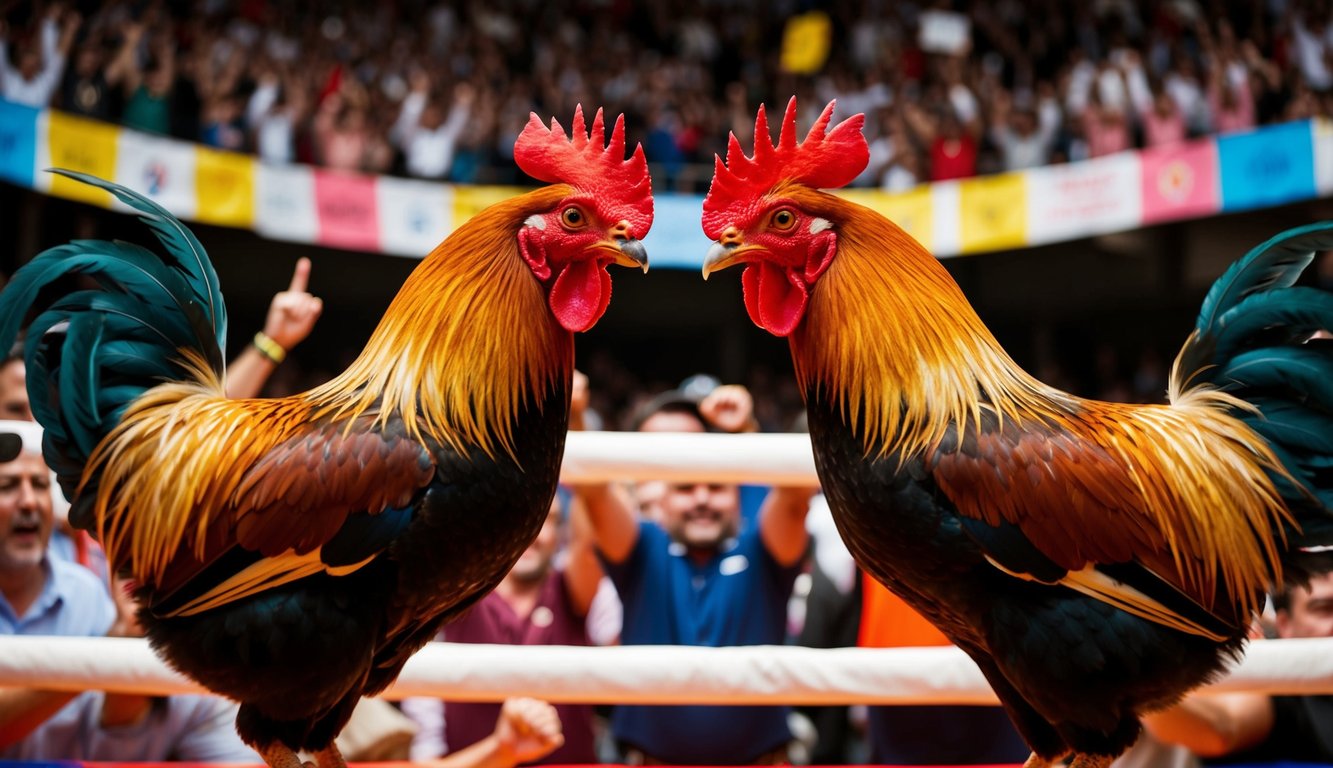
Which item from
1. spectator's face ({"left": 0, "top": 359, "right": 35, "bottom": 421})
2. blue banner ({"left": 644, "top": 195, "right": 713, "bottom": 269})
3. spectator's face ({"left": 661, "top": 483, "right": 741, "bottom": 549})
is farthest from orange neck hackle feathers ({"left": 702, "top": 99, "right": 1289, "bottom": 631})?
blue banner ({"left": 644, "top": 195, "right": 713, "bottom": 269})

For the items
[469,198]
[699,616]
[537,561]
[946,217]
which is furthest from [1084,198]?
[699,616]

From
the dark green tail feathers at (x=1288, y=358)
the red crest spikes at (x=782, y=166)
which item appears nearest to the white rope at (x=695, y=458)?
the red crest spikes at (x=782, y=166)

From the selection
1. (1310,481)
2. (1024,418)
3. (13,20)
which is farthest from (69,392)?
(13,20)

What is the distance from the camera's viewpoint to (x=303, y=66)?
13945 millimetres

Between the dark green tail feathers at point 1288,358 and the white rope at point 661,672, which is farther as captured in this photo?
the white rope at point 661,672

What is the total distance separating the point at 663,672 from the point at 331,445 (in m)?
1.00

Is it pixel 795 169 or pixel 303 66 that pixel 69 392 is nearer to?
pixel 795 169

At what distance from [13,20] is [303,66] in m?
3.69

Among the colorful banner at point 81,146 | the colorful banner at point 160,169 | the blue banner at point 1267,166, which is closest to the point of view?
the colorful banner at point 81,146

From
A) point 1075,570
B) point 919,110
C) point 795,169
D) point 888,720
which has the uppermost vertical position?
point 919,110

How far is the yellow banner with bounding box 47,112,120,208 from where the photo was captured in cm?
978

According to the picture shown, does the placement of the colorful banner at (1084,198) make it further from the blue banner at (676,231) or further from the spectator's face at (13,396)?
the spectator's face at (13,396)

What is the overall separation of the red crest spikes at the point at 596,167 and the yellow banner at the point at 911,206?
34.0 ft

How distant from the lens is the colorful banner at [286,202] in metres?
11.5
